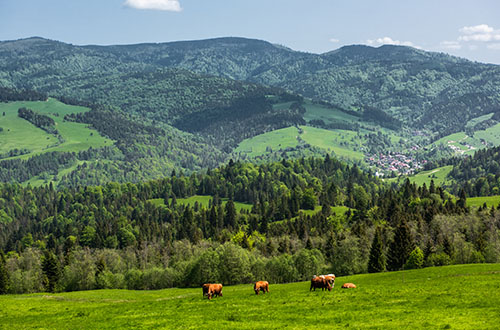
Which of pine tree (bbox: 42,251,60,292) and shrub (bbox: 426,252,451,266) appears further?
pine tree (bbox: 42,251,60,292)

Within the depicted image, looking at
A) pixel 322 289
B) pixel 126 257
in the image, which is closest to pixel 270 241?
pixel 126 257

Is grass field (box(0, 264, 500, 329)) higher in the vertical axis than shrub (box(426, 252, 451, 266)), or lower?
higher

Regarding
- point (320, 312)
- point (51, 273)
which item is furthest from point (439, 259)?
point (51, 273)

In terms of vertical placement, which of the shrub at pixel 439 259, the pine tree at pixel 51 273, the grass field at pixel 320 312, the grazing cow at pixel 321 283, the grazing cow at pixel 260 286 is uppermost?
the grass field at pixel 320 312

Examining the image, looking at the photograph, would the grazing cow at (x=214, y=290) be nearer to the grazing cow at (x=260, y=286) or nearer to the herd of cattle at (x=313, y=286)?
the herd of cattle at (x=313, y=286)

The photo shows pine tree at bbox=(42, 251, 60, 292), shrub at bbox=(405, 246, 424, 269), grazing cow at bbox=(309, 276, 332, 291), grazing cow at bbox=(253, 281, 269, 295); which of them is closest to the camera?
grazing cow at bbox=(309, 276, 332, 291)


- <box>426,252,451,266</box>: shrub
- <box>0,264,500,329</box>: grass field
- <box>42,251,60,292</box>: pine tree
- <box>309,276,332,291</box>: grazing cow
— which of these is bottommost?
<box>42,251,60,292</box>: pine tree

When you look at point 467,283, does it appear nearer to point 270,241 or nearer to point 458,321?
point 458,321

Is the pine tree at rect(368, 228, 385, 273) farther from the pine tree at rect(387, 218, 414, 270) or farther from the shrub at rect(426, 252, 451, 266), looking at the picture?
the shrub at rect(426, 252, 451, 266)

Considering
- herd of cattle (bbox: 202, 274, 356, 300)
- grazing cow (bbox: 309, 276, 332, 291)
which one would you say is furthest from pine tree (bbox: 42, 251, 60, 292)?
grazing cow (bbox: 309, 276, 332, 291)

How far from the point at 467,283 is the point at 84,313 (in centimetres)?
4710

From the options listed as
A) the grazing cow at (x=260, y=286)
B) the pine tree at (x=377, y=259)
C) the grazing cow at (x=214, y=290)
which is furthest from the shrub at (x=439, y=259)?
the grazing cow at (x=214, y=290)

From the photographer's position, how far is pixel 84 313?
53.1m

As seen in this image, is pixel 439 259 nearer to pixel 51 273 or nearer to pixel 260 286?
pixel 260 286
